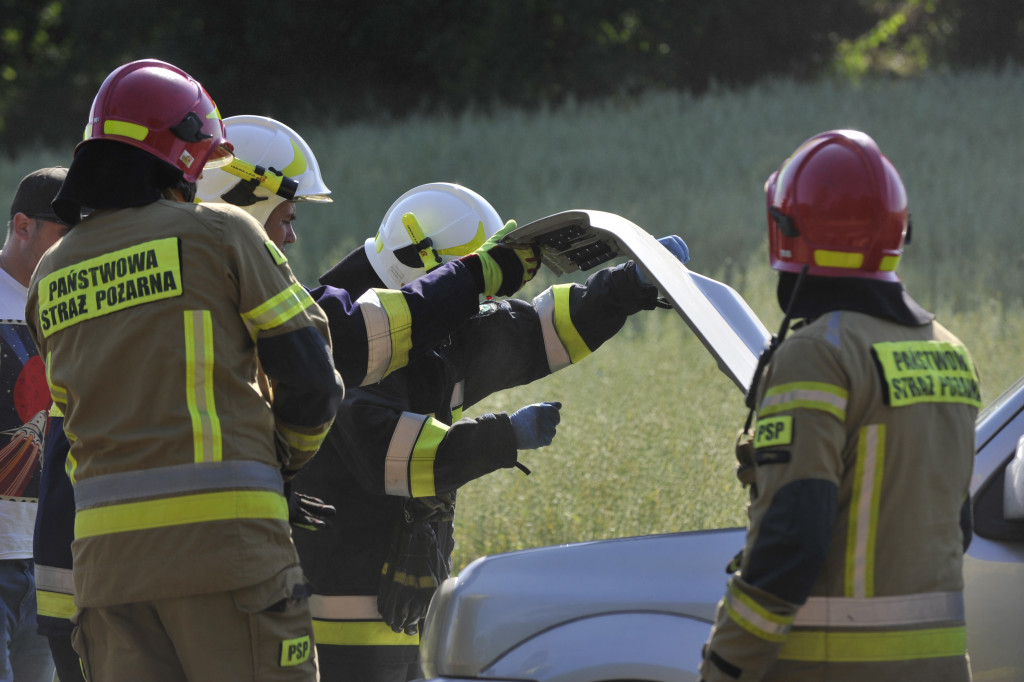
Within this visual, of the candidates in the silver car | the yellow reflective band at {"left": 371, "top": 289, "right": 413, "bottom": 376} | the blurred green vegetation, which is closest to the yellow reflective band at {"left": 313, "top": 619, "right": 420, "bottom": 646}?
the silver car

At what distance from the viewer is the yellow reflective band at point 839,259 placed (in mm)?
2119

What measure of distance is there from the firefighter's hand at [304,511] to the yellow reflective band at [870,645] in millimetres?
1115

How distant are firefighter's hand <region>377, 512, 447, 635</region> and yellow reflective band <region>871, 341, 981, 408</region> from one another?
174cm

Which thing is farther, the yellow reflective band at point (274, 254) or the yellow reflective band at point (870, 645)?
the yellow reflective band at point (274, 254)

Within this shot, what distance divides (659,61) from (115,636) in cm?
2355

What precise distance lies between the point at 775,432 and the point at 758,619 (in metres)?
0.32

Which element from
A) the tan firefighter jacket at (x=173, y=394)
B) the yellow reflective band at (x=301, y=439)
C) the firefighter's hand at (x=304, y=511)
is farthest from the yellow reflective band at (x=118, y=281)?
the firefighter's hand at (x=304, y=511)

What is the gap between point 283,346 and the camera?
Answer: 249cm

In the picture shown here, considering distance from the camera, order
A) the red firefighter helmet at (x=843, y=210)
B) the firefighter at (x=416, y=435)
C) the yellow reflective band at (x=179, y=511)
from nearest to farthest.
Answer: the red firefighter helmet at (x=843, y=210) → the yellow reflective band at (x=179, y=511) → the firefighter at (x=416, y=435)

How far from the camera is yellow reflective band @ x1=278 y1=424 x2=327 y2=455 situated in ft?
8.47

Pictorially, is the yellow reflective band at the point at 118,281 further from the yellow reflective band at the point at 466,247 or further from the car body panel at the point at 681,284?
the yellow reflective band at the point at 466,247

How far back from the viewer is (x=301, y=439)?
2.59m

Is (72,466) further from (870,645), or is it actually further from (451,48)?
(451,48)

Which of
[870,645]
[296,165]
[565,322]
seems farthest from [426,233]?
[870,645]
